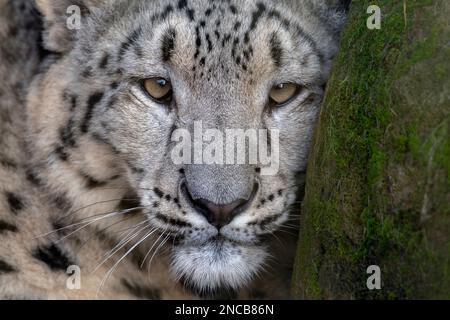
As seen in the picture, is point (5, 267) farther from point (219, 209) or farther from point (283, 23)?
point (283, 23)

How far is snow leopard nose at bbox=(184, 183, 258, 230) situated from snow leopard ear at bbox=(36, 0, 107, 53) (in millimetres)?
1444

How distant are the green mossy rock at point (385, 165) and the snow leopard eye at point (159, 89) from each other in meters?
0.93

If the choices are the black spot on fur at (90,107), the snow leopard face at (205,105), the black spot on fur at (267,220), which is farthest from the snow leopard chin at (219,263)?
the black spot on fur at (90,107)

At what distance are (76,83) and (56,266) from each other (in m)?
1.16

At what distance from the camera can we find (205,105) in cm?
396

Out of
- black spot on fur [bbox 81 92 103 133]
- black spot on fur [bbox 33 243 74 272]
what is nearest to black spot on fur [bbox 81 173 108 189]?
black spot on fur [bbox 81 92 103 133]

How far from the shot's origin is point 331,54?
13.9 ft

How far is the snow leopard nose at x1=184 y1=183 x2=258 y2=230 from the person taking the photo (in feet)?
12.2

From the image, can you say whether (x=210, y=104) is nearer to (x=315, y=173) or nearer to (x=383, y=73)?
(x=315, y=173)

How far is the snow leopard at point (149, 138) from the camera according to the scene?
3939mm

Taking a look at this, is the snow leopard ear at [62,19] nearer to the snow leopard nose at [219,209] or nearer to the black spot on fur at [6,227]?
the black spot on fur at [6,227]

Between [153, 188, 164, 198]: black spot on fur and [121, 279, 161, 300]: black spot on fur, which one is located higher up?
[153, 188, 164, 198]: black spot on fur

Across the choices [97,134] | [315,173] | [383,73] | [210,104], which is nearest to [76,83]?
[97,134]

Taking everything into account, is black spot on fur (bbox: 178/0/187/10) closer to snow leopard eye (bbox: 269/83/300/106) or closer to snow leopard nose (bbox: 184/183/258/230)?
snow leopard eye (bbox: 269/83/300/106)
